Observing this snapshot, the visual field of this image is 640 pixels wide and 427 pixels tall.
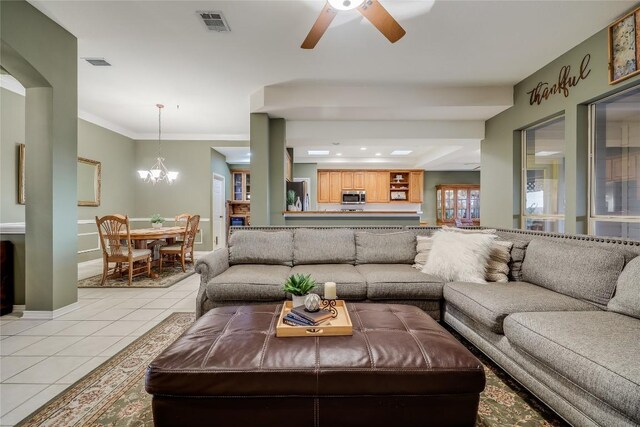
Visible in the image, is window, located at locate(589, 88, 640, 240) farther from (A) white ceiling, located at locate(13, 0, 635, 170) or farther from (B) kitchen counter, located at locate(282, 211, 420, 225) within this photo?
(B) kitchen counter, located at locate(282, 211, 420, 225)

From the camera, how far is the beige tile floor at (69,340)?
1.70m

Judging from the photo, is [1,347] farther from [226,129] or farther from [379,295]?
[226,129]

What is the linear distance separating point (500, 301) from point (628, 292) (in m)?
0.63

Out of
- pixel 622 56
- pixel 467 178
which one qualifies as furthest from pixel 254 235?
pixel 467 178

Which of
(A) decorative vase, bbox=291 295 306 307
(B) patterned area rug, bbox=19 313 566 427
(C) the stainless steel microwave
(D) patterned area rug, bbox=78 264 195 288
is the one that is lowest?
(B) patterned area rug, bbox=19 313 566 427

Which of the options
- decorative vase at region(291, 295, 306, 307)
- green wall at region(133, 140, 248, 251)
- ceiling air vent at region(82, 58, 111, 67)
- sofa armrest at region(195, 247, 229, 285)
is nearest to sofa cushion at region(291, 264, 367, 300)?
decorative vase at region(291, 295, 306, 307)

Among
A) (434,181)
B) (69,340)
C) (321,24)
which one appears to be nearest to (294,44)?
(321,24)

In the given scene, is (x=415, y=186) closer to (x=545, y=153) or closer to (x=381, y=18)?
(x=545, y=153)

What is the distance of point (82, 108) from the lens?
5.02m

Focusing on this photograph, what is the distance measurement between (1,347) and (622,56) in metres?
5.59

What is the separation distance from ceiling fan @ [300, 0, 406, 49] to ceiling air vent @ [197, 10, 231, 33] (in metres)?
0.89

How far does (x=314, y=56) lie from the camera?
3.28 meters

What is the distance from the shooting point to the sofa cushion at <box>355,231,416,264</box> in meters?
3.03

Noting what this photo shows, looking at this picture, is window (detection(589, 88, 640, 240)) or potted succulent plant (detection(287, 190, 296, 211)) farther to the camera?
potted succulent plant (detection(287, 190, 296, 211))
